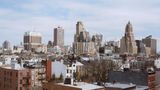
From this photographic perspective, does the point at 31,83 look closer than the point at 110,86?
No

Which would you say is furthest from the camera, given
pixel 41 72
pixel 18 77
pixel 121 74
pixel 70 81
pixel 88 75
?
pixel 88 75

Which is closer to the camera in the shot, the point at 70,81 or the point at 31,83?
the point at 70,81

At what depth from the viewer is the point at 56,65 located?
251 ft

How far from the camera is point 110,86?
44.9 meters

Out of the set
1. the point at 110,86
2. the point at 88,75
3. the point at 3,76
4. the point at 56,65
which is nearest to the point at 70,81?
the point at 110,86

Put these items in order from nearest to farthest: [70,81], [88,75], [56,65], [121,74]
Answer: [70,81] → [121,74] → [56,65] → [88,75]

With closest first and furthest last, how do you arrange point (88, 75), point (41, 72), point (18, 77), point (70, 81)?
point (70, 81)
point (18, 77)
point (41, 72)
point (88, 75)

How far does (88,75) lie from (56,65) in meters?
14.2

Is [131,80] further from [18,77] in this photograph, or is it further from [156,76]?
[18,77]

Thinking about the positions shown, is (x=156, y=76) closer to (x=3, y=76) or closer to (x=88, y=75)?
(x=3, y=76)

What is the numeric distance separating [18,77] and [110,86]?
1446cm

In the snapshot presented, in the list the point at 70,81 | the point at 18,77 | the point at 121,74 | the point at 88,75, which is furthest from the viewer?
the point at 88,75

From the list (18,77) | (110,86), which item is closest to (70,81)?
(110,86)

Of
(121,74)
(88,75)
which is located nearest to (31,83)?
(121,74)
